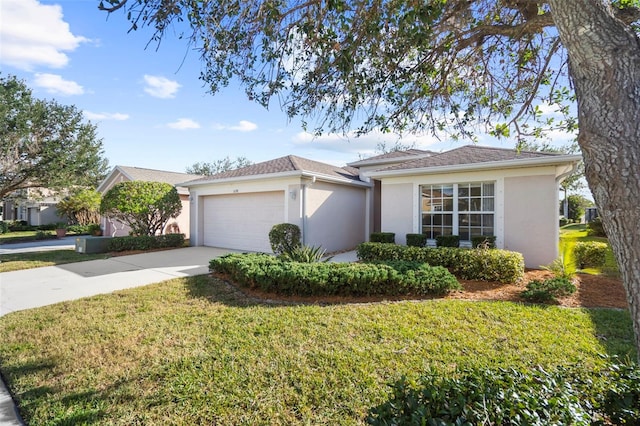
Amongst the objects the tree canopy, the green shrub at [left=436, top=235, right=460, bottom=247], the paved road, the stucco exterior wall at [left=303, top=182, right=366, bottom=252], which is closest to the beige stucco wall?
the green shrub at [left=436, top=235, right=460, bottom=247]

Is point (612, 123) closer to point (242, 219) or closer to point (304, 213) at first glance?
point (304, 213)

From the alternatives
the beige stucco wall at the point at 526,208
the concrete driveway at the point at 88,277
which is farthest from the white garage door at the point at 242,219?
the beige stucco wall at the point at 526,208

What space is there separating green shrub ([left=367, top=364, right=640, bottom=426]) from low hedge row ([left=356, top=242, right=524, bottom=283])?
5685 mm

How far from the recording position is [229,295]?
6.64 meters

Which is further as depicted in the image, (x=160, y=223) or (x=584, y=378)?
(x=160, y=223)

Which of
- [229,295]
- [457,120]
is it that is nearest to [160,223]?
[229,295]

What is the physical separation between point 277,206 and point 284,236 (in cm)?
184

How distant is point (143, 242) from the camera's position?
1403cm

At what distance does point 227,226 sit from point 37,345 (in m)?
10.0

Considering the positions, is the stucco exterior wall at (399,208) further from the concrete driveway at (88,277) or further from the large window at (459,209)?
the concrete driveway at (88,277)

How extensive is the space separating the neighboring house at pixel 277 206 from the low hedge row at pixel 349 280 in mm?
5060

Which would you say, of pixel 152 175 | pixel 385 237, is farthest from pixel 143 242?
pixel 385 237

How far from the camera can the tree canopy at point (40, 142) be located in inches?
702

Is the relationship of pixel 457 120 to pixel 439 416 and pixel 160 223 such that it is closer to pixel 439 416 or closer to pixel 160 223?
pixel 439 416
